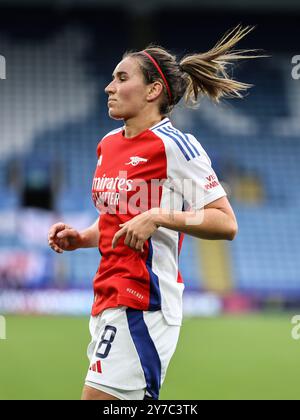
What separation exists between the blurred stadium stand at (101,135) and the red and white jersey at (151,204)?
13.3m

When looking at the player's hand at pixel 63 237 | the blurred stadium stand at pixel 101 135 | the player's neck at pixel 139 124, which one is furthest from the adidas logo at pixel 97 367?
the blurred stadium stand at pixel 101 135

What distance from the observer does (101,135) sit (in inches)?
794

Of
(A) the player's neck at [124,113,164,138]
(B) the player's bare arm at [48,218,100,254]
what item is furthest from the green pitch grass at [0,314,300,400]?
(A) the player's neck at [124,113,164,138]

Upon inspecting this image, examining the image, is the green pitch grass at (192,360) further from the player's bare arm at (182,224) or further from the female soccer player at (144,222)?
the player's bare arm at (182,224)

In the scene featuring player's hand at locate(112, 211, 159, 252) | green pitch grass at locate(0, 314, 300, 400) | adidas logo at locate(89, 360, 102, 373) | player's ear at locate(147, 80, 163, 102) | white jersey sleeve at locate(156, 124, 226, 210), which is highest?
player's ear at locate(147, 80, 163, 102)

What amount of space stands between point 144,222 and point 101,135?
55.2 feet

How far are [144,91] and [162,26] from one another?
18.3 metres

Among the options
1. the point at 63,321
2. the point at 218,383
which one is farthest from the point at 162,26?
the point at 218,383

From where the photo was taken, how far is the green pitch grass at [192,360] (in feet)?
25.5

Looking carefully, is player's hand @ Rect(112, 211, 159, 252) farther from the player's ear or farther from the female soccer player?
the player's ear

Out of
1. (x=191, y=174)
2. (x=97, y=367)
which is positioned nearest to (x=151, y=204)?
(x=191, y=174)

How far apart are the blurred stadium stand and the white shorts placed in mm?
13398

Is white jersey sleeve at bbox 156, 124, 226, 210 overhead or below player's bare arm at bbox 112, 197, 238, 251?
overhead

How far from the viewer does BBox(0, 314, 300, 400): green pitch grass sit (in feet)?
25.5
